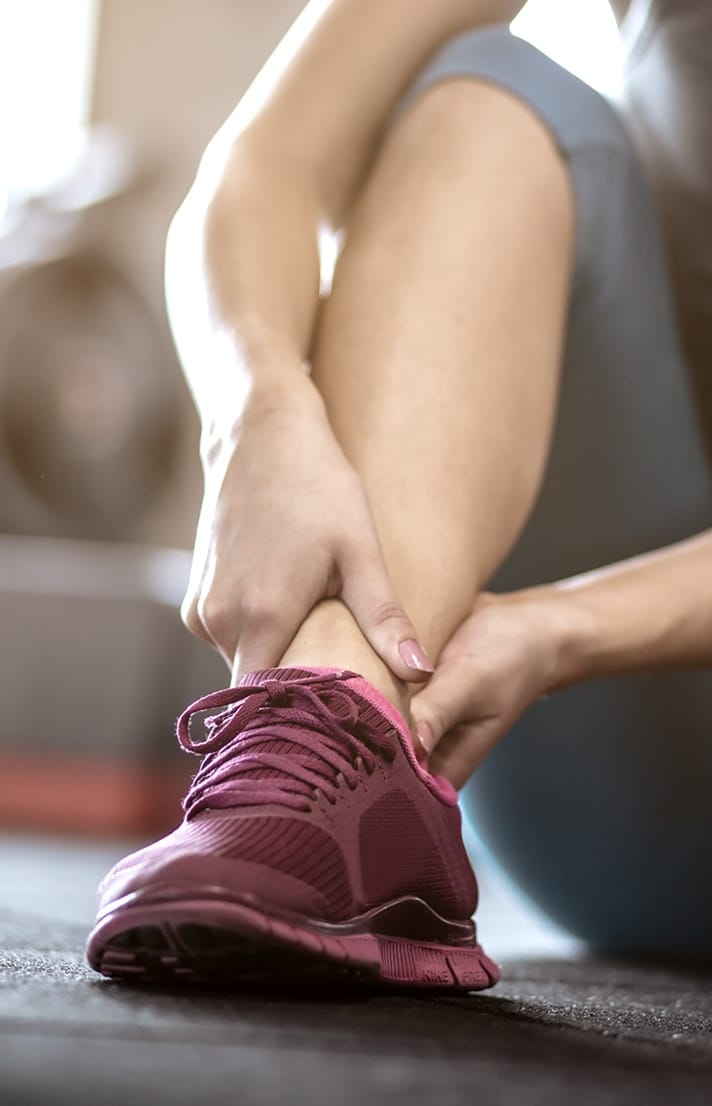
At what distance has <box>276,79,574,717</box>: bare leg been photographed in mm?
542

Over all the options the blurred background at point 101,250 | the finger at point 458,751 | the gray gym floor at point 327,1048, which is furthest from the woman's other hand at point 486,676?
the blurred background at point 101,250

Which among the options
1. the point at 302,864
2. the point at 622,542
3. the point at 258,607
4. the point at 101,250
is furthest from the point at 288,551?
the point at 101,250

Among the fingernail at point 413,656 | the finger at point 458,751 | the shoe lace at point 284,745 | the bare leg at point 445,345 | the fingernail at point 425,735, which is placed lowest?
the finger at point 458,751

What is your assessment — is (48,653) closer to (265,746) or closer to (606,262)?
(606,262)

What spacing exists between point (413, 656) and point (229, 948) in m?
0.15

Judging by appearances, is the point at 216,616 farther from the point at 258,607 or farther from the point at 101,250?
the point at 101,250

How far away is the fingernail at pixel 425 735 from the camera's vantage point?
51 centimetres

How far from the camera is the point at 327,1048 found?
1.03 feet

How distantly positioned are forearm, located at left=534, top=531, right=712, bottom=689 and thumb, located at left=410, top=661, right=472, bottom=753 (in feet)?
0.19

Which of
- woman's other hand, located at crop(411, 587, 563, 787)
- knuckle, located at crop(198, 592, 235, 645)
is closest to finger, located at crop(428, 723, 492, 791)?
woman's other hand, located at crop(411, 587, 563, 787)

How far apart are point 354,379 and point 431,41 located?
0.26 m

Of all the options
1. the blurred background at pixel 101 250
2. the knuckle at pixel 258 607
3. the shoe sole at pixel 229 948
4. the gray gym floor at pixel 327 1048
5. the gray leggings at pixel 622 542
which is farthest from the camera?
the blurred background at pixel 101 250

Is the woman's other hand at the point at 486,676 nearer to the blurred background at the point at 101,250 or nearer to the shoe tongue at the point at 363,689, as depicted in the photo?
the shoe tongue at the point at 363,689

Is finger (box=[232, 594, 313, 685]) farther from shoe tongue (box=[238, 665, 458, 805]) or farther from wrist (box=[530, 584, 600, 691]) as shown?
wrist (box=[530, 584, 600, 691])
